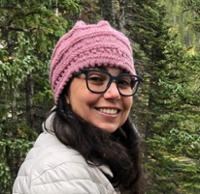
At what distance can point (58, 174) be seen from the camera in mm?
1654

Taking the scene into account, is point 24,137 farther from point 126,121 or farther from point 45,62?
point 126,121

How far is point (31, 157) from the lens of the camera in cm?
179

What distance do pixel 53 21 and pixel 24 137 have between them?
1429 mm

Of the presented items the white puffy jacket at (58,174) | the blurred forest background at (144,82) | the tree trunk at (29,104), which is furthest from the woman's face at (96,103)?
the tree trunk at (29,104)

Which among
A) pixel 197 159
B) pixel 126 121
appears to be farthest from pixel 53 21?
pixel 197 159

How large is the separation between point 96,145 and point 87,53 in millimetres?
353

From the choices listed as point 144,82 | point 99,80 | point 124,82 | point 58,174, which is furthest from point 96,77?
point 144,82

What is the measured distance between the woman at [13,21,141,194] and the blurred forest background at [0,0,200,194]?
9.84 ft

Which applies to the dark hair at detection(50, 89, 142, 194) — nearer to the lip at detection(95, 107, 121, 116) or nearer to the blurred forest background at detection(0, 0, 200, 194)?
the lip at detection(95, 107, 121, 116)

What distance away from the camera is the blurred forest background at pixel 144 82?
5.69 m

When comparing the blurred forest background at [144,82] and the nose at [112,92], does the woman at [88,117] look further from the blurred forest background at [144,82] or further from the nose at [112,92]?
the blurred forest background at [144,82]

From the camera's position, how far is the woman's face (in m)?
1.89

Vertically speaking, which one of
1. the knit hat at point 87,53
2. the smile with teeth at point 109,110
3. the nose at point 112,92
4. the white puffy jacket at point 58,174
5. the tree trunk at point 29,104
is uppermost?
the knit hat at point 87,53

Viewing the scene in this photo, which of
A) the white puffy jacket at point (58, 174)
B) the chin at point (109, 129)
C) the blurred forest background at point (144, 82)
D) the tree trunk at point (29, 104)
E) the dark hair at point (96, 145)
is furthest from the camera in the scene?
the tree trunk at point (29, 104)
